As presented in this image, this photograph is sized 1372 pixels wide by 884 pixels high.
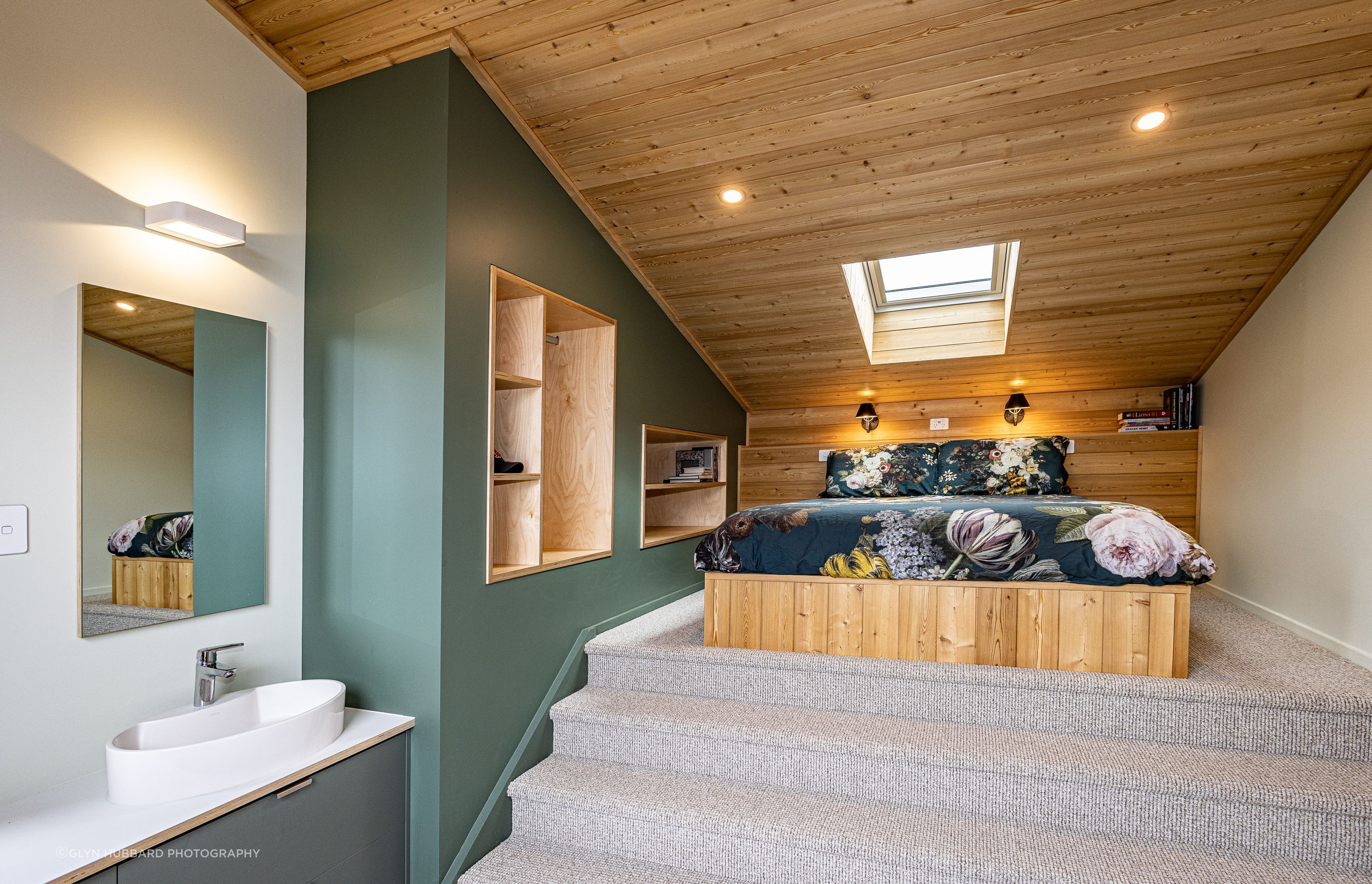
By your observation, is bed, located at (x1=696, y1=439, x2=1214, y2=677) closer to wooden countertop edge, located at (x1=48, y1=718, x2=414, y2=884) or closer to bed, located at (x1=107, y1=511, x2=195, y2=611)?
wooden countertop edge, located at (x1=48, y1=718, x2=414, y2=884)

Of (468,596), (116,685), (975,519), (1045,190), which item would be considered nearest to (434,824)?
(468,596)

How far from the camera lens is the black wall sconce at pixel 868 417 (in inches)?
183

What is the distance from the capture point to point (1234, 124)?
2.38 m

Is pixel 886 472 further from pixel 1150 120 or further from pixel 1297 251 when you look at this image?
pixel 1150 120

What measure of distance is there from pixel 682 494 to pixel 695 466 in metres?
0.29

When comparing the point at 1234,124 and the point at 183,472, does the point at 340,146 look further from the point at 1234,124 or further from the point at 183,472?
A: the point at 1234,124

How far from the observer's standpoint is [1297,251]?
9.59ft

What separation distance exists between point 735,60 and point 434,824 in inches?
95.7

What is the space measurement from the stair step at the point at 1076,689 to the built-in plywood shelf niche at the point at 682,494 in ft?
3.87

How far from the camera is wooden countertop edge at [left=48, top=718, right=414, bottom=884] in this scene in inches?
Result: 49.7

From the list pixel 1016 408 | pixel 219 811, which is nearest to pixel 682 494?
pixel 1016 408

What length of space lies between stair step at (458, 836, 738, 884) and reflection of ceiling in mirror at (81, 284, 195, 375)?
1630 millimetres

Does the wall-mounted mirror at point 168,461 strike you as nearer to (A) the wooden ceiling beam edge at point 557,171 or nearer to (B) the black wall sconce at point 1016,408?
(A) the wooden ceiling beam edge at point 557,171

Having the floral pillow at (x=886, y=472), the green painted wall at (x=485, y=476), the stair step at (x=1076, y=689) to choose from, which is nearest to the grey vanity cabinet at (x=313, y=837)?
the green painted wall at (x=485, y=476)
